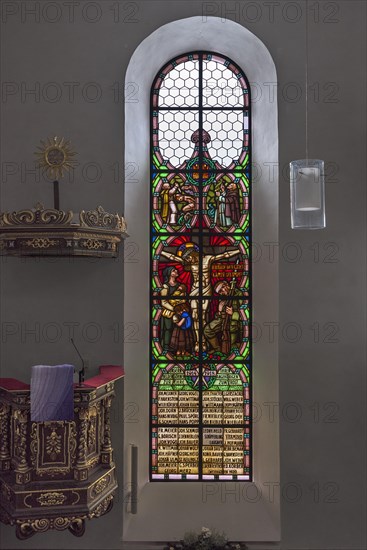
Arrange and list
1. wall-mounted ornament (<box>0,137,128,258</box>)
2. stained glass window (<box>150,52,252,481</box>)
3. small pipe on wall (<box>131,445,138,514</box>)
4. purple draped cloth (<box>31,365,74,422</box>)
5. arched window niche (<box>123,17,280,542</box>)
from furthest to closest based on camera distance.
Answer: stained glass window (<box>150,52,252,481</box>), arched window niche (<box>123,17,280,542</box>), small pipe on wall (<box>131,445,138,514</box>), wall-mounted ornament (<box>0,137,128,258</box>), purple draped cloth (<box>31,365,74,422</box>)

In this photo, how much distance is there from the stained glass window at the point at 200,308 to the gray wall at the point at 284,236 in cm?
64

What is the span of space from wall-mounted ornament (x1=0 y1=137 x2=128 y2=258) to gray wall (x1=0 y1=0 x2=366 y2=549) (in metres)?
0.57

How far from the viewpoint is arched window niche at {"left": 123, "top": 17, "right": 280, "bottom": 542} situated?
6.11 metres

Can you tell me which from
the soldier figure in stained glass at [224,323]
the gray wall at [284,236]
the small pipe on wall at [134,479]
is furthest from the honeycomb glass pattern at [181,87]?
the small pipe on wall at [134,479]

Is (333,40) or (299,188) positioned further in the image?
(333,40)

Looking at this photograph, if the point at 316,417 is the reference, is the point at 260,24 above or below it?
above

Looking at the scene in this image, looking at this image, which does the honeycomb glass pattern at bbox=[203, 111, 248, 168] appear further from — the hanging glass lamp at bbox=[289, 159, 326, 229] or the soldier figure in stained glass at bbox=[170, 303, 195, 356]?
the hanging glass lamp at bbox=[289, 159, 326, 229]

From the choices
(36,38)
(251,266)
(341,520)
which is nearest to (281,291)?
(251,266)

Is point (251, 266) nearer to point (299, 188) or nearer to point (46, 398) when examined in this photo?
point (299, 188)

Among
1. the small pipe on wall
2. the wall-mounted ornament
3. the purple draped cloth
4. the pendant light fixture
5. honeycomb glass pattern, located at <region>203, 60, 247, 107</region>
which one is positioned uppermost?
honeycomb glass pattern, located at <region>203, 60, 247, 107</region>

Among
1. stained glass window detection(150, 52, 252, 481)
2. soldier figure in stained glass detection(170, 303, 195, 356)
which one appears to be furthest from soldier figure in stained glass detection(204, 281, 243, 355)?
soldier figure in stained glass detection(170, 303, 195, 356)

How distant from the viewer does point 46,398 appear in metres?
4.90

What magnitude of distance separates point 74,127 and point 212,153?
61.4 inches

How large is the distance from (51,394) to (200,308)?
2209 millimetres
